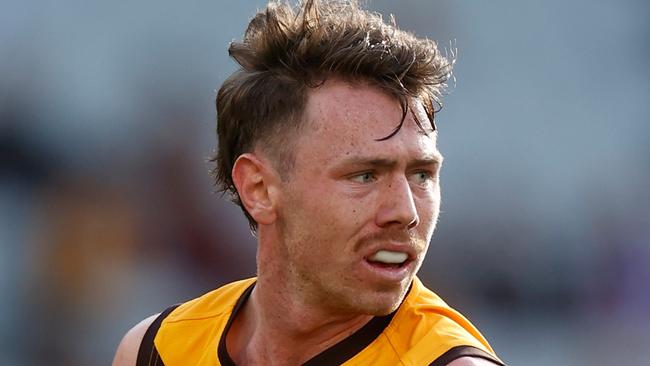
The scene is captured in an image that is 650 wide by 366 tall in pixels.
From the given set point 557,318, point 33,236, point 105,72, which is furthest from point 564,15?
point 33,236

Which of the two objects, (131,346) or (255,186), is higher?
(255,186)

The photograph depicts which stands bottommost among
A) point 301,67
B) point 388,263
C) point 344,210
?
point 388,263

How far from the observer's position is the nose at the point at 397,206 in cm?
270

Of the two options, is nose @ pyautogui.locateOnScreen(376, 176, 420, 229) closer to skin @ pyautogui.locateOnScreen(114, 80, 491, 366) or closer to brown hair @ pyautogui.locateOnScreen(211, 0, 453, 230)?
skin @ pyautogui.locateOnScreen(114, 80, 491, 366)

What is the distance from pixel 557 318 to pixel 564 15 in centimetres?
187

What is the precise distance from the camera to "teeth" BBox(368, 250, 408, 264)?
274cm

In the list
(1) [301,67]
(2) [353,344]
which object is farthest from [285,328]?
(1) [301,67]

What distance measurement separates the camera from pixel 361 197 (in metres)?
2.73

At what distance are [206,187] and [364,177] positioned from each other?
3.54 meters

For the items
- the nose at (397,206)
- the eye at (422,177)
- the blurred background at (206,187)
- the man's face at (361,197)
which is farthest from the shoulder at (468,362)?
the blurred background at (206,187)

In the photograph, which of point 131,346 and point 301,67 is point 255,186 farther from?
point 131,346

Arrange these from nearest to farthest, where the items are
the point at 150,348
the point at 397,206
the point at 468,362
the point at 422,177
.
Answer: the point at 468,362 → the point at 397,206 → the point at 422,177 → the point at 150,348

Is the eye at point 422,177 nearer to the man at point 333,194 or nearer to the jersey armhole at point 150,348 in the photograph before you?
the man at point 333,194

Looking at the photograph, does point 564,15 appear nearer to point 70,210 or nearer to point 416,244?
point 70,210
